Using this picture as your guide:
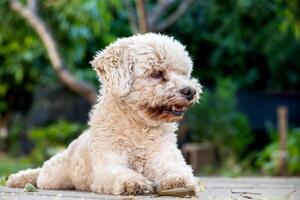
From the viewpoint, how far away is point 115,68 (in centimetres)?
610

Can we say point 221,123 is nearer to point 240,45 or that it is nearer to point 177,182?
point 240,45

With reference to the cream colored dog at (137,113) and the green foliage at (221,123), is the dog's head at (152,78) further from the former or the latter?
the green foliage at (221,123)

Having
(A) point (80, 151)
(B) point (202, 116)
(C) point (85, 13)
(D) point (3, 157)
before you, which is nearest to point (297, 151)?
(B) point (202, 116)

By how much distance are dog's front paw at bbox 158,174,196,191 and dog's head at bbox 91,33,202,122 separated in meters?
0.51

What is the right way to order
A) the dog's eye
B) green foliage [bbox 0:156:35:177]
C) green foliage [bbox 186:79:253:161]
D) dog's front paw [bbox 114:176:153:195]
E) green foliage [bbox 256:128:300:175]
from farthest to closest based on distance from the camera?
1. green foliage [bbox 186:79:253:161]
2. green foliage [bbox 0:156:35:177]
3. green foliage [bbox 256:128:300:175]
4. the dog's eye
5. dog's front paw [bbox 114:176:153:195]

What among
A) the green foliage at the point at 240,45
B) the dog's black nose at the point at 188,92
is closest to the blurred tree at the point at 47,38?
the green foliage at the point at 240,45

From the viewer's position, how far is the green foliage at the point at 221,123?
17.1 meters

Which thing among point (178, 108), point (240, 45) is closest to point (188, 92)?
point (178, 108)

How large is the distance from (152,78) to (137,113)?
279 mm

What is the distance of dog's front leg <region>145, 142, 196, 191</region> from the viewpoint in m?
5.57

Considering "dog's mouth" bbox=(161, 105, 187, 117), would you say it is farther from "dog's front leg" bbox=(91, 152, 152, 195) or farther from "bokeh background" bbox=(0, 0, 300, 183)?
"bokeh background" bbox=(0, 0, 300, 183)

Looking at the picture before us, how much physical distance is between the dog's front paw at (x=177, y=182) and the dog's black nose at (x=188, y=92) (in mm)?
587

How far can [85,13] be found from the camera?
13.3 metres

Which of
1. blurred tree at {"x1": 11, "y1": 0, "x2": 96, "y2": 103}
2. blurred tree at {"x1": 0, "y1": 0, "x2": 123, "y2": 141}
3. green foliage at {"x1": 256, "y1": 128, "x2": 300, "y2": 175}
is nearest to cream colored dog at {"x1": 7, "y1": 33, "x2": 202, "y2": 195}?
blurred tree at {"x1": 0, "y1": 0, "x2": 123, "y2": 141}
